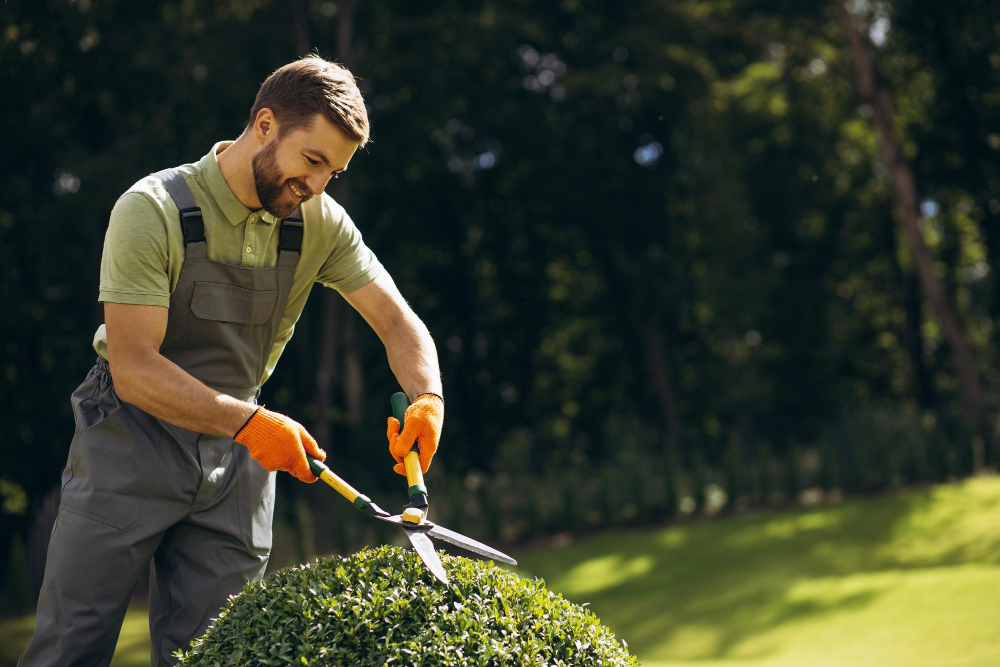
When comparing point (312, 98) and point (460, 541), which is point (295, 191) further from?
point (460, 541)

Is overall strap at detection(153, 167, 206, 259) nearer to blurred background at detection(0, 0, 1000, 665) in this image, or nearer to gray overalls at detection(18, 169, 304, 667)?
gray overalls at detection(18, 169, 304, 667)

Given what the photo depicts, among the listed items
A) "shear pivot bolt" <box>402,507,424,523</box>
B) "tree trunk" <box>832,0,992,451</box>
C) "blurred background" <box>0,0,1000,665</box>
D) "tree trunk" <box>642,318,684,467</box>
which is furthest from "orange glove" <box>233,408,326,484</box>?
"tree trunk" <box>642,318,684,467</box>

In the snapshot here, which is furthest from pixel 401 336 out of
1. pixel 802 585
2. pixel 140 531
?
pixel 802 585

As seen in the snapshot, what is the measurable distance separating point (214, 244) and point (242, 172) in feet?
0.68

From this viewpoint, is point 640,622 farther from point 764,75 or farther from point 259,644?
point 764,75

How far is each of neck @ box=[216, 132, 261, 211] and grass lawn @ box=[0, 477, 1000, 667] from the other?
5106 millimetres

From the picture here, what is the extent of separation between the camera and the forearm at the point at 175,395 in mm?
2367

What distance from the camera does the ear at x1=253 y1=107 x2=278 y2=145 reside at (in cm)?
253

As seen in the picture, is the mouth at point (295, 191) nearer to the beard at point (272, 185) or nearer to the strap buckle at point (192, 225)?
the beard at point (272, 185)

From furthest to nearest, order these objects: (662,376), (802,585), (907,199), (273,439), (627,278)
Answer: (662,376) → (627,278) → (907,199) → (802,585) → (273,439)

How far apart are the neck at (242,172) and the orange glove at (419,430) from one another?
2.29 ft

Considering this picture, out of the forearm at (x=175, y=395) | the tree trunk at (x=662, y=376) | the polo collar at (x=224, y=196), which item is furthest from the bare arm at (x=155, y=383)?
the tree trunk at (x=662, y=376)

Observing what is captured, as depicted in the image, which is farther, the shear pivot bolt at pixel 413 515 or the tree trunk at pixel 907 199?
the tree trunk at pixel 907 199

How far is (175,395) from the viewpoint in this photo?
2.37 meters
